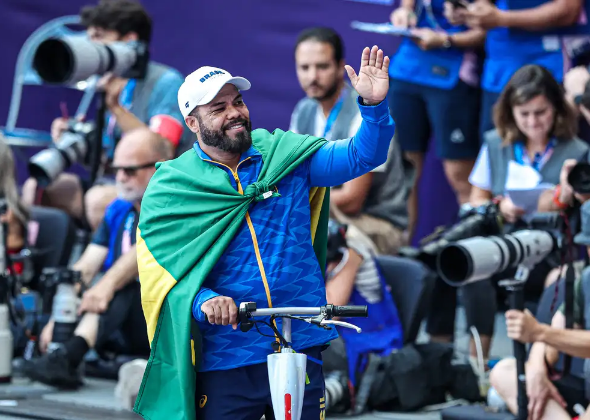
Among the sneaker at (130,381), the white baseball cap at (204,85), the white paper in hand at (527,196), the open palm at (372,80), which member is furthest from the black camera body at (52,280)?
the open palm at (372,80)

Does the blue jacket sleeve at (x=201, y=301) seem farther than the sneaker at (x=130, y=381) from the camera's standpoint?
No

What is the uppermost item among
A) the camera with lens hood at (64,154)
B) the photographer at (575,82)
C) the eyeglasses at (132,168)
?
the photographer at (575,82)

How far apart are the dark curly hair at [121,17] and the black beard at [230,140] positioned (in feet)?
12.0

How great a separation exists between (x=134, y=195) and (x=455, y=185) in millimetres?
2161

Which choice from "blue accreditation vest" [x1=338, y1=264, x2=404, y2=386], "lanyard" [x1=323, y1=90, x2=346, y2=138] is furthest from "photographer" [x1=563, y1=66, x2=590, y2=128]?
"blue accreditation vest" [x1=338, y1=264, x2=404, y2=386]

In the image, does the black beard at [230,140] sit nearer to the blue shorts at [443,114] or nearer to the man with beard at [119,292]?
the man with beard at [119,292]

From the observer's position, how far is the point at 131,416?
5.44 meters

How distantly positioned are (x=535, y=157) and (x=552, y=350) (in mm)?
1426

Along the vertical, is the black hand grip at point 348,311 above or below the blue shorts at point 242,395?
above

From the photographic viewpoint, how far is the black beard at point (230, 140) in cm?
353

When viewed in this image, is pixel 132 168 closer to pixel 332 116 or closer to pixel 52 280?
pixel 52 280

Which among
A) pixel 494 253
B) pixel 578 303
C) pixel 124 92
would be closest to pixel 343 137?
pixel 124 92

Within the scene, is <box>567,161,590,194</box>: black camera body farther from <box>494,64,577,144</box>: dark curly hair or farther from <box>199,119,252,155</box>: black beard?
<box>199,119,252,155</box>: black beard

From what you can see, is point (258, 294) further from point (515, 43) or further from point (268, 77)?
point (268, 77)
